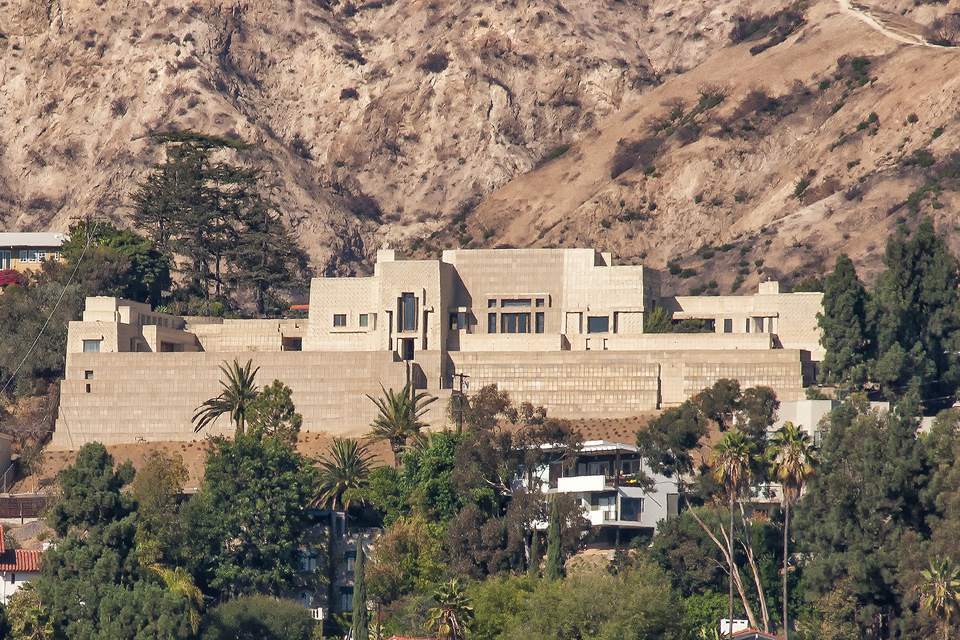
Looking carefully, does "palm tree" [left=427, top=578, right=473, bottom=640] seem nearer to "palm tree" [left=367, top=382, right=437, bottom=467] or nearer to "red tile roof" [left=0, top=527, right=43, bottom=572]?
Result: "red tile roof" [left=0, top=527, right=43, bottom=572]

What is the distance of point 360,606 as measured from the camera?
102 meters

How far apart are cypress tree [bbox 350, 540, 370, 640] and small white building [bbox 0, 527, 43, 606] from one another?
1383 centimetres

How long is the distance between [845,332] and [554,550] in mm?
25598

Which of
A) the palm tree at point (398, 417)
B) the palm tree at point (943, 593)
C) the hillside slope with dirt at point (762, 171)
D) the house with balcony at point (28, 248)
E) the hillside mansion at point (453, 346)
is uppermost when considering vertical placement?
the hillside slope with dirt at point (762, 171)

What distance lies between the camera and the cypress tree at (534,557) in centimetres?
10506

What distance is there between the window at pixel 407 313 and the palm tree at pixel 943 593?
40785 mm

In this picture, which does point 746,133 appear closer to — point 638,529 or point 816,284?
point 816,284

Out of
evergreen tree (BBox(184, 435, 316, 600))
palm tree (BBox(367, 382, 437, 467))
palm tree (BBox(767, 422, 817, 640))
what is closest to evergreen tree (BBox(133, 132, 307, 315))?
palm tree (BBox(367, 382, 437, 467))

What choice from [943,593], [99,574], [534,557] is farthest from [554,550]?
[99,574]

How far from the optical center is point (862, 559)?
10119cm

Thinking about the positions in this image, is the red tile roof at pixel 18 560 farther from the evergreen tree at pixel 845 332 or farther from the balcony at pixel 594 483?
the evergreen tree at pixel 845 332

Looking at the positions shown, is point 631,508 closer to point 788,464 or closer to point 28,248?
point 788,464

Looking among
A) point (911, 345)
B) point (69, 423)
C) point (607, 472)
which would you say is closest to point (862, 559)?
point (607, 472)

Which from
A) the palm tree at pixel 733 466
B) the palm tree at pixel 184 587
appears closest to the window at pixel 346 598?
the palm tree at pixel 184 587
